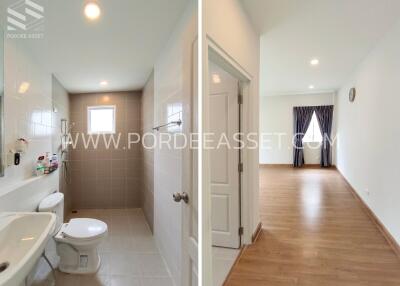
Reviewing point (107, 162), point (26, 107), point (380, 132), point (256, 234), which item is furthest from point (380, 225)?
point (26, 107)

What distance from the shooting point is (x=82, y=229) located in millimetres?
1083

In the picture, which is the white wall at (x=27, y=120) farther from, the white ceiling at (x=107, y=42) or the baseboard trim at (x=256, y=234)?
the baseboard trim at (x=256, y=234)

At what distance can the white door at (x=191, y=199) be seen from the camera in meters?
1.07

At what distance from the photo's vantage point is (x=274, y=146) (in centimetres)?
848

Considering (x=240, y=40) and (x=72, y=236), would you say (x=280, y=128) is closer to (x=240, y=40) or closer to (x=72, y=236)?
(x=240, y=40)

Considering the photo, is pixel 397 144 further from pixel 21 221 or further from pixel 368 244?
pixel 21 221

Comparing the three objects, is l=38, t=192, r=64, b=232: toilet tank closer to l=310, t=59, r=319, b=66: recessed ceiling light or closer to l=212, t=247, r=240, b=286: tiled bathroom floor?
l=212, t=247, r=240, b=286: tiled bathroom floor

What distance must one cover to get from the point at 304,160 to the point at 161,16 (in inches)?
303

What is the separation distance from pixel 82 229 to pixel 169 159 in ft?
2.76

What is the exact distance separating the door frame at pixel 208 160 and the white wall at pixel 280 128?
6.15 metres

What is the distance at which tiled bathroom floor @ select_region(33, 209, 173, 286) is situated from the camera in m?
1.05

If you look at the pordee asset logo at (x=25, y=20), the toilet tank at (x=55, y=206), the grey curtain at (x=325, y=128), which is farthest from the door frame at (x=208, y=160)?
the grey curtain at (x=325, y=128)

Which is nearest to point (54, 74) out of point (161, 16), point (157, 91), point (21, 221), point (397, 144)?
point (21, 221)

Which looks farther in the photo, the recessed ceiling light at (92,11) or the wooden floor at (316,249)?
the wooden floor at (316,249)
